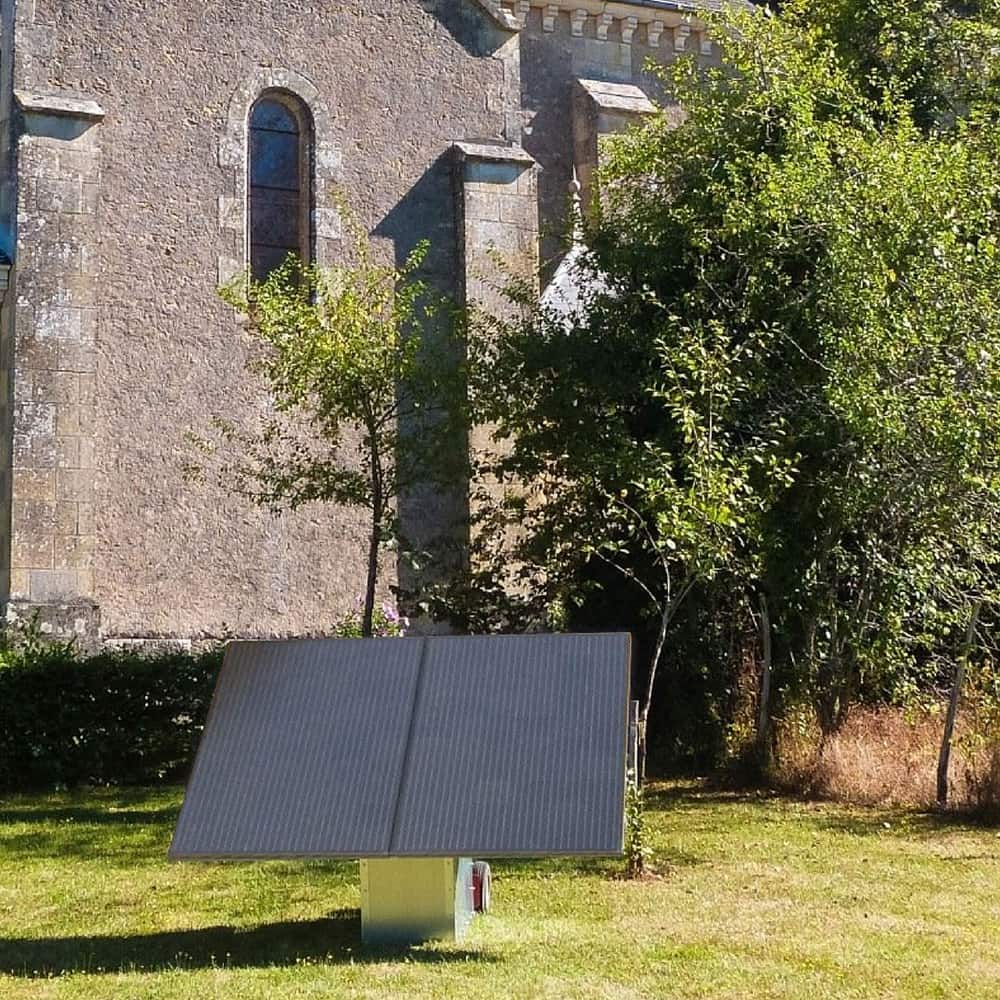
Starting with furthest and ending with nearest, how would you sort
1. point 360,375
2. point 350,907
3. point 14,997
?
1. point 360,375
2. point 350,907
3. point 14,997

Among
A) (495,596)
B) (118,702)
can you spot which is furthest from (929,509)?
(118,702)

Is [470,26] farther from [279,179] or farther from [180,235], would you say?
[180,235]

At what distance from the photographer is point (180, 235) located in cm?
1370

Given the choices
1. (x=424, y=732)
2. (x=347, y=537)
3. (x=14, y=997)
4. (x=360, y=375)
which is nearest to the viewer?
(x=14, y=997)

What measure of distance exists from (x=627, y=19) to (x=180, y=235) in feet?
23.7

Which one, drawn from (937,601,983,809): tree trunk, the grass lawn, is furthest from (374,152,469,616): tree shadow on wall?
(937,601,983,809): tree trunk

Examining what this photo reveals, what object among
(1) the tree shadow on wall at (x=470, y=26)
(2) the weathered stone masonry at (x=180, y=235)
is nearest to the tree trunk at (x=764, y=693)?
(2) the weathered stone masonry at (x=180, y=235)

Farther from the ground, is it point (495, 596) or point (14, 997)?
point (495, 596)

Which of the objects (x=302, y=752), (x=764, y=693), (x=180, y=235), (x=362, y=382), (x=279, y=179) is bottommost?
(x=764, y=693)

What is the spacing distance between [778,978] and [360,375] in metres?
6.64

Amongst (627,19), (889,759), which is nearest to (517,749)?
(889,759)

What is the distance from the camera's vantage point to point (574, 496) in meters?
12.0

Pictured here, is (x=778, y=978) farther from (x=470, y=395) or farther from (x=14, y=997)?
(x=470, y=395)

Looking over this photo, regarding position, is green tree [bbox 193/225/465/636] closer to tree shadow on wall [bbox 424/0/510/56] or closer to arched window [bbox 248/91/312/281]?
arched window [bbox 248/91/312/281]
